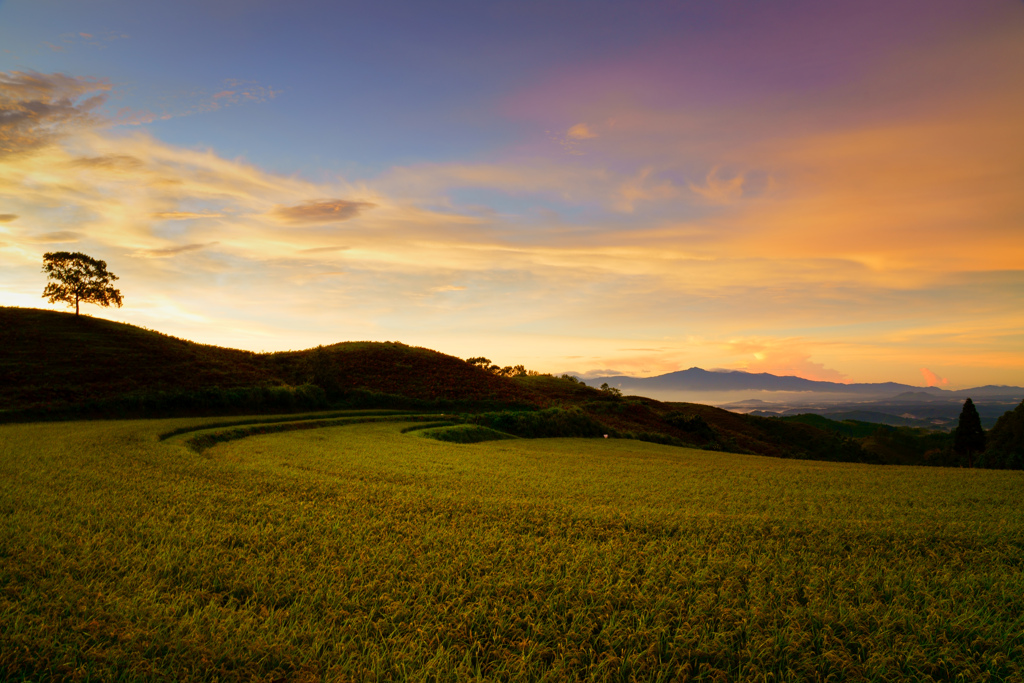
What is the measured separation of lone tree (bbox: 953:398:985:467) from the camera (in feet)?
171

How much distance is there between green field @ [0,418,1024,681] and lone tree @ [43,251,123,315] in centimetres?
A: 4839

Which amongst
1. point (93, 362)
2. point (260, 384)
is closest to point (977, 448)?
point (260, 384)

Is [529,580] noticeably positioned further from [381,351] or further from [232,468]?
[381,351]

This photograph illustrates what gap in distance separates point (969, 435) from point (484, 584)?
68.0 metres

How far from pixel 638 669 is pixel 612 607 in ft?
3.54

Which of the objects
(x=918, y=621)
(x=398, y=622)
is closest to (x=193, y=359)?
(x=398, y=622)

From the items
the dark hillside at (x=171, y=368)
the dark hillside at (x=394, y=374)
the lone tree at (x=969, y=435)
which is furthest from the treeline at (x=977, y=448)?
the dark hillside at (x=171, y=368)

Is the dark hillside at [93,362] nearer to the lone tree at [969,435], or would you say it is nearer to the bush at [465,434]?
the bush at [465,434]

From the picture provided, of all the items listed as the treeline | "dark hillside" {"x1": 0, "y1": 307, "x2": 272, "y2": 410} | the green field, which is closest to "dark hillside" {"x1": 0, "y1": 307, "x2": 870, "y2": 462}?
"dark hillside" {"x1": 0, "y1": 307, "x2": 272, "y2": 410}

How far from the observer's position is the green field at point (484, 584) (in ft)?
14.2

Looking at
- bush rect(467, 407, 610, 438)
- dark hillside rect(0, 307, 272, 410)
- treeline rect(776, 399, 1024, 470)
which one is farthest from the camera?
treeline rect(776, 399, 1024, 470)

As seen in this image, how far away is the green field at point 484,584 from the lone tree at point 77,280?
48.4 m

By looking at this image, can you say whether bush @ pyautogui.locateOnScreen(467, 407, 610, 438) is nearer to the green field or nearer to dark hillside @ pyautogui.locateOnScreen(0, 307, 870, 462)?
dark hillside @ pyautogui.locateOnScreen(0, 307, 870, 462)

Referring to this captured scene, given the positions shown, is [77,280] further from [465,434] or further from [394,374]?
[465,434]
